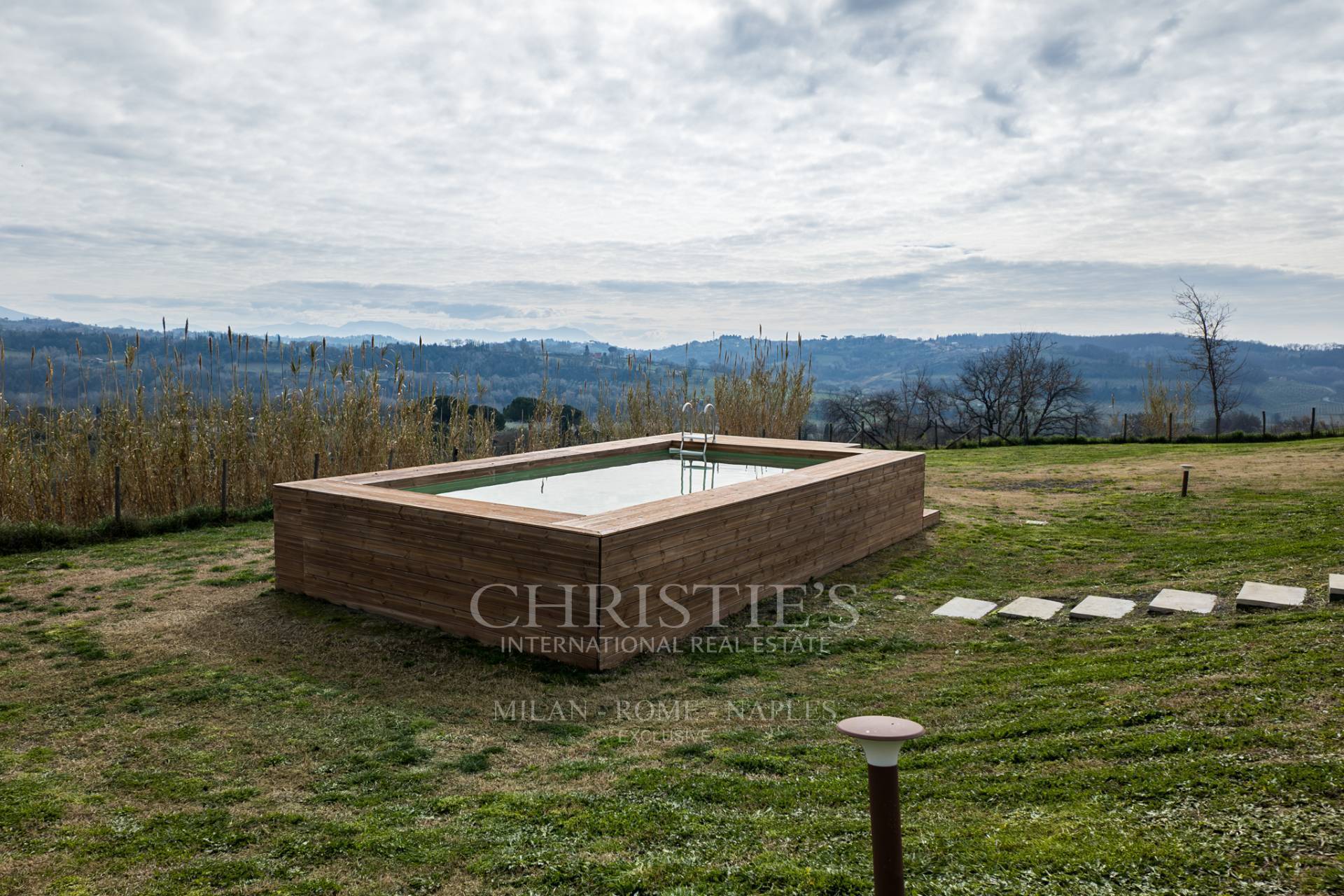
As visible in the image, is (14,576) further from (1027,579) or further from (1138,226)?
(1138,226)

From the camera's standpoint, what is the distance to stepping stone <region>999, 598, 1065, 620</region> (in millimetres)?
4543

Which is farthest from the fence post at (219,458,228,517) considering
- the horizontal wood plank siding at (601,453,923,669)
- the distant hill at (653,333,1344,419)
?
the distant hill at (653,333,1344,419)

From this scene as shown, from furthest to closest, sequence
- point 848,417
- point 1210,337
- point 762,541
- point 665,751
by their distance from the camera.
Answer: point 848,417
point 1210,337
point 762,541
point 665,751

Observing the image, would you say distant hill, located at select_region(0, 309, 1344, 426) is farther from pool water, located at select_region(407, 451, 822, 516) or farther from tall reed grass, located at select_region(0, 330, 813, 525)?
pool water, located at select_region(407, 451, 822, 516)

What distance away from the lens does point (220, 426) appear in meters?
7.21

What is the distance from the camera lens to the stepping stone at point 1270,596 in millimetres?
4062

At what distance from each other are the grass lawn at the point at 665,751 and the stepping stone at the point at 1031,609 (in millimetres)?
150

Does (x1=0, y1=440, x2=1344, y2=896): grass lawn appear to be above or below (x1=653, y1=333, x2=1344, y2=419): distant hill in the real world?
below

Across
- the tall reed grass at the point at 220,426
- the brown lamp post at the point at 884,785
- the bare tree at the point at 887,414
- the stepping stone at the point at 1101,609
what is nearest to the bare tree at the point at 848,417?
the bare tree at the point at 887,414

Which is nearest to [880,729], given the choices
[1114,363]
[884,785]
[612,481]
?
[884,785]

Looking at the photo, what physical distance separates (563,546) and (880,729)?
260 centimetres

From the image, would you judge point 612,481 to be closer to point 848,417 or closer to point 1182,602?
point 1182,602

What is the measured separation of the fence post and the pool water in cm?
275

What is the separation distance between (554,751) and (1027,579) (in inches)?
148
